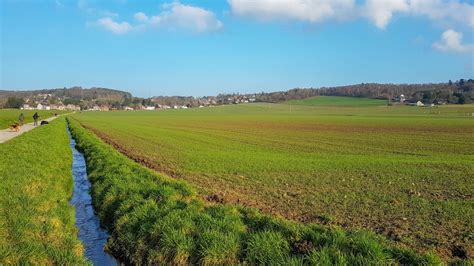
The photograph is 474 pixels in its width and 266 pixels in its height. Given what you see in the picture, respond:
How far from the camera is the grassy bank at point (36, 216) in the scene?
7961 millimetres

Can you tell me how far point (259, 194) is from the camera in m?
14.9

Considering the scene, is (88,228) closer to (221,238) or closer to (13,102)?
(221,238)

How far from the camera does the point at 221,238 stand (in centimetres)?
830

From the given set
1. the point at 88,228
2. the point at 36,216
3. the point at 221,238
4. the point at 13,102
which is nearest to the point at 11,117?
the point at 88,228

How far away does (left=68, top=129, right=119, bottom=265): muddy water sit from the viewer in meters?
9.60

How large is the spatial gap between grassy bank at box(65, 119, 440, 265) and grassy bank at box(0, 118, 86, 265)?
1218 mm

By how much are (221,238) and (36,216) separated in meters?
5.15

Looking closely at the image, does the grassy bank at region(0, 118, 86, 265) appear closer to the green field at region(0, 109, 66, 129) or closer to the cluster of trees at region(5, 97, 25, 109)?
the green field at region(0, 109, 66, 129)

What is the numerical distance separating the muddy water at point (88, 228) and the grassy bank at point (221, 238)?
0.91 feet

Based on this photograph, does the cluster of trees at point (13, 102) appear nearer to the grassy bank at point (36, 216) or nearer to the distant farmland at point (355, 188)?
the distant farmland at point (355, 188)

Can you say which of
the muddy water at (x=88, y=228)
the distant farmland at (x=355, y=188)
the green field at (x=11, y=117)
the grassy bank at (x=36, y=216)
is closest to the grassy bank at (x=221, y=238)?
the muddy water at (x=88, y=228)

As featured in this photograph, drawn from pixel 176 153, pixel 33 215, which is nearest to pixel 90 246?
pixel 33 215

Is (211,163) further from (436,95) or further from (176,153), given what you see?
(436,95)

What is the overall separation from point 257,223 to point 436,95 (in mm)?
179725
